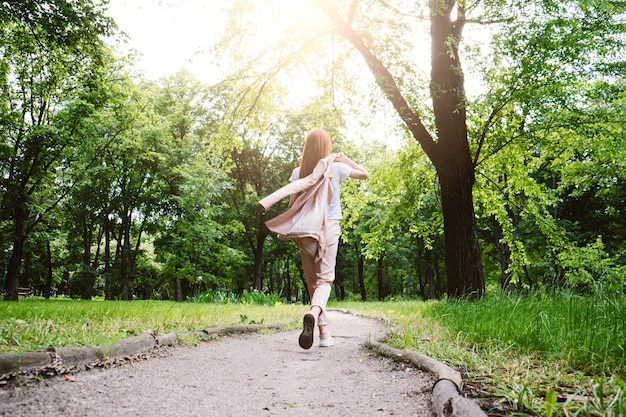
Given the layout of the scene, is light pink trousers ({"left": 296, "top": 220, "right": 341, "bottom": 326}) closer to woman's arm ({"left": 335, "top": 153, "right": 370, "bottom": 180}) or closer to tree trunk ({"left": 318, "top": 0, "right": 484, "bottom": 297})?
woman's arm ({"left": 335, "top": 153, "right": 370, "bottom": 180})

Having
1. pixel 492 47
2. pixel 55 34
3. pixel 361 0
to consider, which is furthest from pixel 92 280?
pixel 492 47

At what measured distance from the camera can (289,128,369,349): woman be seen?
4.88 metres

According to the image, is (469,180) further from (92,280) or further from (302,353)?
(92,280)

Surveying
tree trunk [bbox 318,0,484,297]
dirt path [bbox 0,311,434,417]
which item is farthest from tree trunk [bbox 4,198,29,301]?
dirt path [bbox 0,311,434,417]

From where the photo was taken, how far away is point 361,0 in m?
9.06

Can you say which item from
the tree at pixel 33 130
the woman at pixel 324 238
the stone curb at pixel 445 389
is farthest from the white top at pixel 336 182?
the tree at pixel 33 130

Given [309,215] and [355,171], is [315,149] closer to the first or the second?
[355,171]

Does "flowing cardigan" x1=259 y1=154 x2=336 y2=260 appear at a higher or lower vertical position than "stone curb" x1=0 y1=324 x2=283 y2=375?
higher

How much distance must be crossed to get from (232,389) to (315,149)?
3.00m

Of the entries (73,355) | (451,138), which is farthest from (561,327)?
(451,138)

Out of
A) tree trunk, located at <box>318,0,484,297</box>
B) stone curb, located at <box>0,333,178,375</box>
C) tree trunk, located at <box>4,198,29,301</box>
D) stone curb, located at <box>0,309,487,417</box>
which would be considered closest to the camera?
stone curb, located at <box>0,309,487,417</box>

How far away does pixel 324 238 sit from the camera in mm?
4934

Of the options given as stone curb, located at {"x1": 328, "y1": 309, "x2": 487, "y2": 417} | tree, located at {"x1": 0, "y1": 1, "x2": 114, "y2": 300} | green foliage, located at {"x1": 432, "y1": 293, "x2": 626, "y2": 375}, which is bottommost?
stone curb, located at {"x1": 328, "y1": 309, "x2": 487, "y2": 417}

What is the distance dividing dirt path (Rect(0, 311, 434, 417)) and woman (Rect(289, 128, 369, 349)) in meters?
0.69
